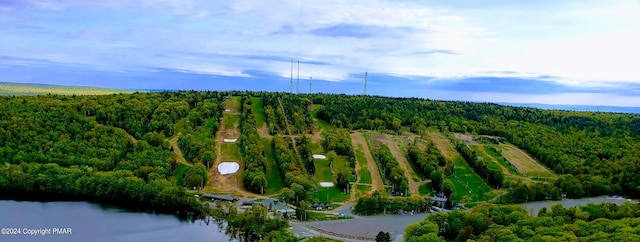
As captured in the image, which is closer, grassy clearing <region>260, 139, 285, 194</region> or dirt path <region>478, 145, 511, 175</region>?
grassy clearing <region>260, 139, 285, 194</region>

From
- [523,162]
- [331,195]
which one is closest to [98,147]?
[331,195]

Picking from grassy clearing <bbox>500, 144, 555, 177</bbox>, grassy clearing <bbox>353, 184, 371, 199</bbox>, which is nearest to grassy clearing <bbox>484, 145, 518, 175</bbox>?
grassy clearing <bbox>500, 144, 555, 177</bbox>

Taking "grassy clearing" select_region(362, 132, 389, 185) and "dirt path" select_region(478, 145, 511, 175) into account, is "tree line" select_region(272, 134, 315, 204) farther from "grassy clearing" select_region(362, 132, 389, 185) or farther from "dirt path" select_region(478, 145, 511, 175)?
"dirt path" select_region(478, 145, 511, 175)

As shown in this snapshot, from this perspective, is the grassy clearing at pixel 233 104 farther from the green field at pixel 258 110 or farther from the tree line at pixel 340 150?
the tree line at pixel 340 150

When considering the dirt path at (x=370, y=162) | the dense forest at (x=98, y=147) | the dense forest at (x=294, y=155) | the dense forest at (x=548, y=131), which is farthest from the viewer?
the dense forest at (x=548, y=131)

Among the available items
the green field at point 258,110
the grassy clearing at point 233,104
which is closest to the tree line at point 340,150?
the green field at point 258,110

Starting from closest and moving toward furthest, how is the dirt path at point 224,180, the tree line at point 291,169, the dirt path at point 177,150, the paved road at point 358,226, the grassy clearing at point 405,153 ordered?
the paved road at point 358,226 < the tree line at point 291,169 < the dirt path at point 224,180 < the grassy clearing at point 405,153 < the dirt path at point 177,150
